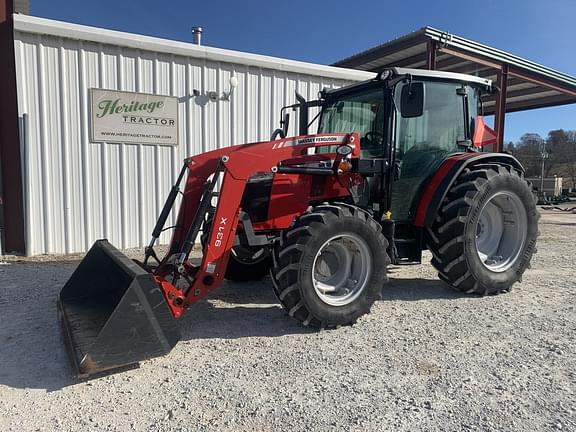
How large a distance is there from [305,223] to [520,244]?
297 cm

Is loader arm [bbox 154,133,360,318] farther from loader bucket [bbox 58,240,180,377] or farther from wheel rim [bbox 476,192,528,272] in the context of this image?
wheel rim [bbox 476,192,528,272]

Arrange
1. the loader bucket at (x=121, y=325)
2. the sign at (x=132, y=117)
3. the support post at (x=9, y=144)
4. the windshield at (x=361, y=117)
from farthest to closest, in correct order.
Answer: the sign at (x=132, y=117) → the support post at (x=9, y=144) → the windshield at (x=361, y=117) → the loader bucket at (x=121, y=325)

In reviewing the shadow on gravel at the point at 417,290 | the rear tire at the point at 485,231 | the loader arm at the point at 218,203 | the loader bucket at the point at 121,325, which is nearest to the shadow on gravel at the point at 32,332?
the loader bucket at the point at 121,325

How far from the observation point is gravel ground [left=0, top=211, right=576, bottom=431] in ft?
7.75

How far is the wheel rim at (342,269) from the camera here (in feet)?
12.3

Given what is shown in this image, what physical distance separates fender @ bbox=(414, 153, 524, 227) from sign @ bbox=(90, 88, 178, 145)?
4.85 meters

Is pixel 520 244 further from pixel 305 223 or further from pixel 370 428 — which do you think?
pixel 370 428

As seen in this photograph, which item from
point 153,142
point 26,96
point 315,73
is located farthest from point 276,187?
point 315,73

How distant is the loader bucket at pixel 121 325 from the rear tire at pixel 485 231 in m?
2.97

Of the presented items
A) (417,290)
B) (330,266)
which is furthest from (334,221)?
(417,290)

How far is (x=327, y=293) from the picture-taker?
12.6ft

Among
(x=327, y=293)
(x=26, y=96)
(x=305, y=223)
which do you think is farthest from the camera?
(x=26, y=96)

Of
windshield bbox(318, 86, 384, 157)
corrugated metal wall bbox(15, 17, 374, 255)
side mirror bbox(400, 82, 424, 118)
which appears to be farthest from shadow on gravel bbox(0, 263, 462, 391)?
side mirror bbox(400, 82, 424, 118)

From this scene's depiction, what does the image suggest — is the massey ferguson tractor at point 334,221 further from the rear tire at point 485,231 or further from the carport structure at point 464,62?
the carport structure at point 464,62
